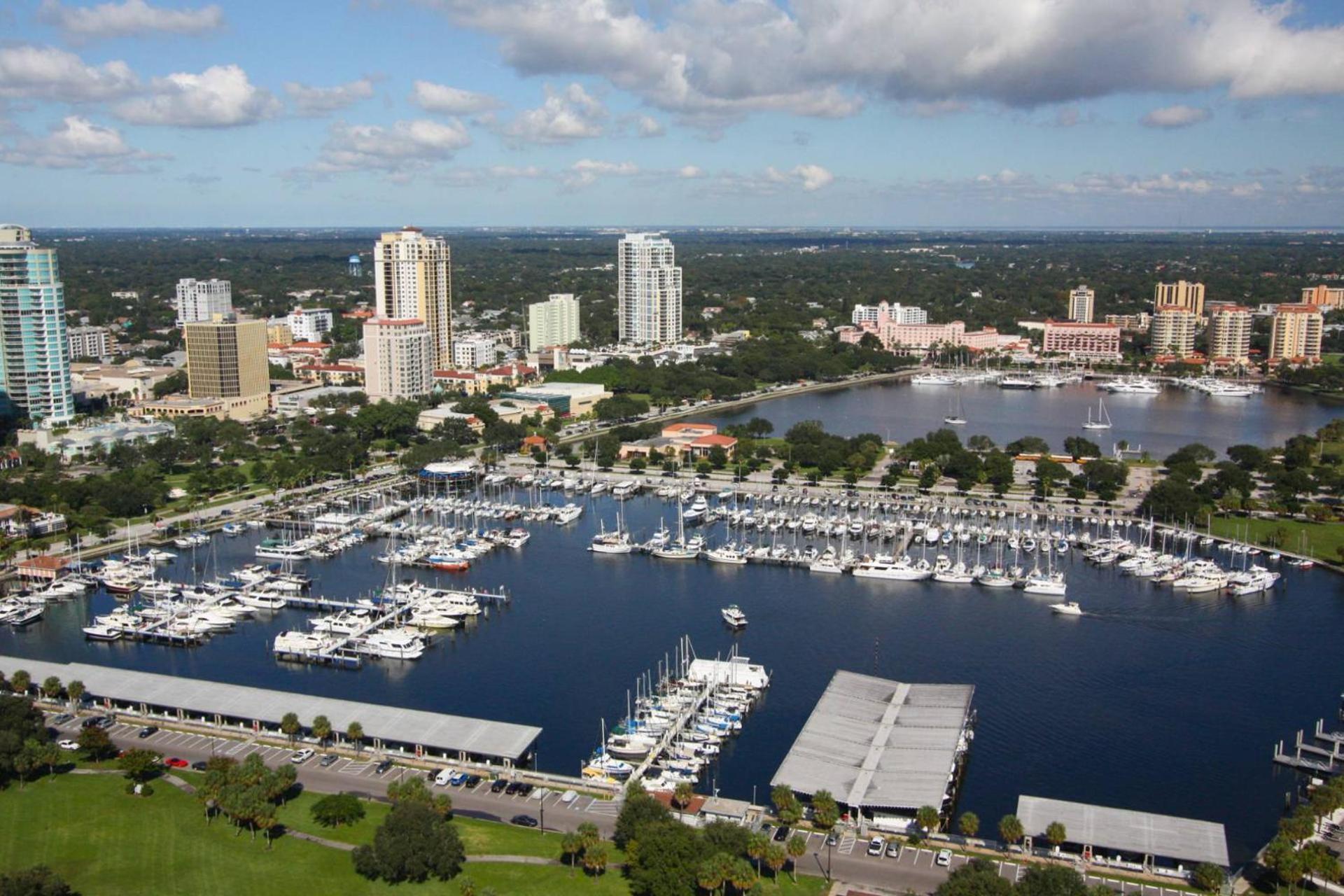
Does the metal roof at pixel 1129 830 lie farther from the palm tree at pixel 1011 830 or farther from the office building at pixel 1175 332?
the office building at pixel 1175 332

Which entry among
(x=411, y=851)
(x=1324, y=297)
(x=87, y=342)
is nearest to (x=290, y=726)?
(x=411, y=851)

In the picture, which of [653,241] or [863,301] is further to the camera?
[863,301]

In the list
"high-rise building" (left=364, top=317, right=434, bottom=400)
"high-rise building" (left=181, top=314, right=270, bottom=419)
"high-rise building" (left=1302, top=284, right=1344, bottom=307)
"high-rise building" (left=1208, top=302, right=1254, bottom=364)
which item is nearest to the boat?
"high-rise building" (left=364, top=317, right=434, bottom=400)

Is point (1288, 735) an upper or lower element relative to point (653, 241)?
lower

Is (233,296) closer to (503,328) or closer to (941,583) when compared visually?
(503,328)

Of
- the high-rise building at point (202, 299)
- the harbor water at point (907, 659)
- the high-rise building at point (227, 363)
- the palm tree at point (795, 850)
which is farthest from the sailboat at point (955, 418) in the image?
the high-rise building at point (202, 299)

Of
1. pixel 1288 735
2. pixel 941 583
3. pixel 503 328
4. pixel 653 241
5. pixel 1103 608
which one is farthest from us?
pixel 503 328

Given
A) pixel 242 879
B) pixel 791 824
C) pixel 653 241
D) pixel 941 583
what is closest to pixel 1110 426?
pixel 941 583
